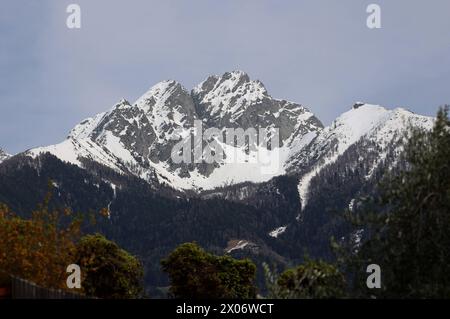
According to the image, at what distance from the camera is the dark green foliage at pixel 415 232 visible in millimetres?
25672

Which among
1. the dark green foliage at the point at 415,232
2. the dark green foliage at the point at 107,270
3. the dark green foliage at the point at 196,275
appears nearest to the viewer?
the dark green foliage at the point at 415,232

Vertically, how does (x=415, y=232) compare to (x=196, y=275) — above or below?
above

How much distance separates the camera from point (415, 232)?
85.9ft

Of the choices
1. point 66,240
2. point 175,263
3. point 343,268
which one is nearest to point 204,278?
point 175,263

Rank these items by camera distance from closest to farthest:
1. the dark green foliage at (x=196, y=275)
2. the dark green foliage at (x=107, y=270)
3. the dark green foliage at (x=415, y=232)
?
the dark green foliage at (x=415, y=232) < the dark green foliage at (x=107, y=270) < the dark green foliage at (x=196, y=275)

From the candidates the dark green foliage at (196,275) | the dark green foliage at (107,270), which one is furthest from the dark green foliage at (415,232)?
the dark green foliage at (196,275)

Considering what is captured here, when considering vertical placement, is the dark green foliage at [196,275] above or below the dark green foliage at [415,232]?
below

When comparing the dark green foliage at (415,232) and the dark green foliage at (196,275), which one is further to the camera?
the dark green foliage at (196,275)

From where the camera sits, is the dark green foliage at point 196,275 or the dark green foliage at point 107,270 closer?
the dark green foliage at point 107,270

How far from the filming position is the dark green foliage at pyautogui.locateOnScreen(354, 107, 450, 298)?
25672 mm

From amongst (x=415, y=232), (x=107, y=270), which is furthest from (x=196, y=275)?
(x=415, y=232)

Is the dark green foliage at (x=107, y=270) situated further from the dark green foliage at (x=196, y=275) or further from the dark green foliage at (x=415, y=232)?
the dark green foliage at (x=415, y=232)

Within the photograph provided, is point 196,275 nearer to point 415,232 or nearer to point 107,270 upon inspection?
point 107,270
